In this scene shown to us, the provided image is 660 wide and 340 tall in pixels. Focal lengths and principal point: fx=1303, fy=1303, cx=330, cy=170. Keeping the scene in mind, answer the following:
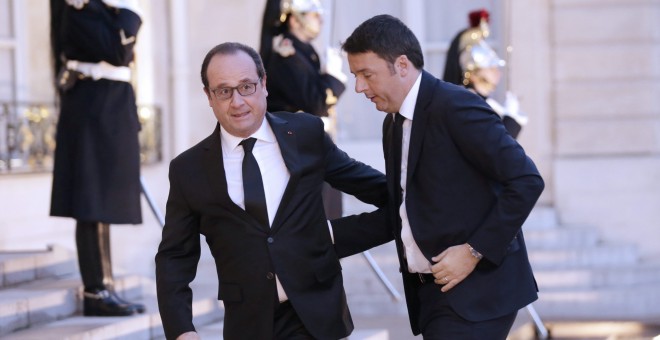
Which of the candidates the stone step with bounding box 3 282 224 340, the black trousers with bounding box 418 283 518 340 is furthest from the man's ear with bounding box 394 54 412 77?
the stone step with bounding box 3 282 224 340

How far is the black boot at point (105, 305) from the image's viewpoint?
6.20m

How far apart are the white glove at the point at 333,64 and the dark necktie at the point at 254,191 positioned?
3.65m

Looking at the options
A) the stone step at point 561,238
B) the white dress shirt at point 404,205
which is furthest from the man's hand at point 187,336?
the stone step at point 561,238

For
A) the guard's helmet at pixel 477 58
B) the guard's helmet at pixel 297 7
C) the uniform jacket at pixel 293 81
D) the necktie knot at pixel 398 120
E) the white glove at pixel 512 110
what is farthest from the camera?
the white glove at pixel 512 110

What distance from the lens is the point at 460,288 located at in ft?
12.3

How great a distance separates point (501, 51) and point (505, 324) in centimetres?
792

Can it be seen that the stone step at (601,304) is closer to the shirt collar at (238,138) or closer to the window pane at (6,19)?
the window pane at (6,19)

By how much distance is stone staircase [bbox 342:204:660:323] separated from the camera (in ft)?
32.1

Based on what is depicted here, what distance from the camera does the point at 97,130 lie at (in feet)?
20.0

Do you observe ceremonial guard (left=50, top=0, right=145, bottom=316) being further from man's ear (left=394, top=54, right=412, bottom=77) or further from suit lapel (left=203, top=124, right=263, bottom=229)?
man's ear (left=394, top=54, right=412, bottom=77)

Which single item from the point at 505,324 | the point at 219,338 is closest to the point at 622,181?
the point at 219,338

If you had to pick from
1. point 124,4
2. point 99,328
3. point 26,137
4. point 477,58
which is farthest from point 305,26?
point 26,137

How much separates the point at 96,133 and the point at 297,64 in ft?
4.72

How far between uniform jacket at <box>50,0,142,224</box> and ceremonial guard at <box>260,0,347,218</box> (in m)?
1.13
